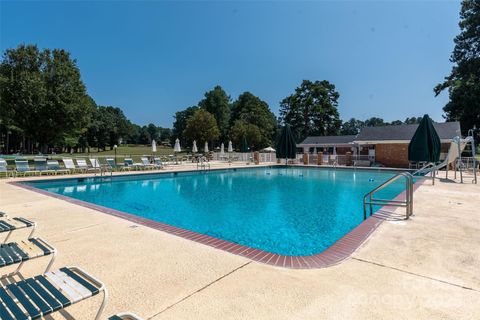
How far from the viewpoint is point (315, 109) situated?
4712 cm

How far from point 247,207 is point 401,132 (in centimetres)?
2122

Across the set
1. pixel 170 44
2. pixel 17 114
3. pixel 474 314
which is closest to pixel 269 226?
pixel 474 314

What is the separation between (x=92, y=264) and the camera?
3365 millimetres

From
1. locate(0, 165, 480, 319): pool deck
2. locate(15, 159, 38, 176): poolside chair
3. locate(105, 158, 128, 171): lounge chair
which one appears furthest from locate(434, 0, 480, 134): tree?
locate(15, 159, 38, 176): poolside chair

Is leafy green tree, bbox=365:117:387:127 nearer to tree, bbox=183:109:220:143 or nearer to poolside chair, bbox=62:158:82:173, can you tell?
tree, bbox=183:109:220:143

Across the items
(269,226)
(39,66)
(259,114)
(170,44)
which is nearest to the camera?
(269,226)

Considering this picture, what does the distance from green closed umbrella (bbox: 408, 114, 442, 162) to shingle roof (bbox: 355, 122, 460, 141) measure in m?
10.7

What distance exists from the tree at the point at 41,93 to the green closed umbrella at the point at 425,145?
73.3ft

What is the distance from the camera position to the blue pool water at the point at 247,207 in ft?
20.1

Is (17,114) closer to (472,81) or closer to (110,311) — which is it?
(110,311)

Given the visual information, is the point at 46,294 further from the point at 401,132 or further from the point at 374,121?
the point at 374,121

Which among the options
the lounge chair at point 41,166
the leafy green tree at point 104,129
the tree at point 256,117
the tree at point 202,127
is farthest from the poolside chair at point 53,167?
the leafy green tree at point 104,129

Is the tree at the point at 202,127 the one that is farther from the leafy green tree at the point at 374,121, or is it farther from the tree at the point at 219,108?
the leafy green tree at the point at 374,121

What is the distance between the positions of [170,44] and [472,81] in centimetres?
3304
